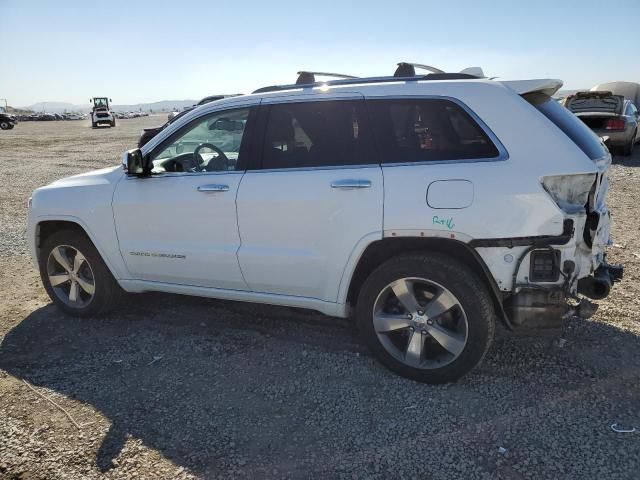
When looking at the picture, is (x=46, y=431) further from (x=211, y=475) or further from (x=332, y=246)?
(x=332, y=246)

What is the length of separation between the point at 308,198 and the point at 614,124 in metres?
12.3

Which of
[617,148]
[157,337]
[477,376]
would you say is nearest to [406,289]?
[477,376]

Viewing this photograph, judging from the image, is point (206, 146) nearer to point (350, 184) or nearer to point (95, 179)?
point (95, 179)

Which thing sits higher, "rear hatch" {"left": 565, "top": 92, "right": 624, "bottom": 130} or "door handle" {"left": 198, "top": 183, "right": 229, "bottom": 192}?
"rear hatch" {"left": 565, "top": 92, "right": 624, "bottom": 130}

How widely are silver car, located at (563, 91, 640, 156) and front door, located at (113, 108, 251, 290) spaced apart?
455 inches

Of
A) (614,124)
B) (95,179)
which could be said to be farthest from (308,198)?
(614,124)

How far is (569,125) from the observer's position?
3.17m

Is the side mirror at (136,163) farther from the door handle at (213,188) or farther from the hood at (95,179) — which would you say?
the door handle at (213,188)

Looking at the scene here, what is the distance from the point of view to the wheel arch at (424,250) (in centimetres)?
305

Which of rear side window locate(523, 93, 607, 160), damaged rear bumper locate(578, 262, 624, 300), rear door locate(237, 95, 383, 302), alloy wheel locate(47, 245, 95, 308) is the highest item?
rear side window locate(523, 93, 607, 160)

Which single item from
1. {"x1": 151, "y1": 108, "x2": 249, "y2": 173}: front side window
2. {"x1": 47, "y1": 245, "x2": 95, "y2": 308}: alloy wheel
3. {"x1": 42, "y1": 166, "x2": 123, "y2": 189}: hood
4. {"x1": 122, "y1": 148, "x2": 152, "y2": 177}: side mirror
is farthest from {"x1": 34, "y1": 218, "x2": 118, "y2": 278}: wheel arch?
{"x1": 151, "y1": 108, "x2": 249, "y2": 173}: front side window

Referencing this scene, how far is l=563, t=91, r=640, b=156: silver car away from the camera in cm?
1264

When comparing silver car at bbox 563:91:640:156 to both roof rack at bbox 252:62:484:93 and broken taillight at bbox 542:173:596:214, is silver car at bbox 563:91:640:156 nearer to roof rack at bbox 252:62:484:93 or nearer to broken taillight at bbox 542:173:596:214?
roof rack at bbox 252:62:484:93

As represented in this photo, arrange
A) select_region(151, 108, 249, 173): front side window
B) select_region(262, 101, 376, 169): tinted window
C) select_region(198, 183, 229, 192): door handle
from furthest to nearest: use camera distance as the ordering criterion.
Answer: select_region(151, 108, 249, 173): front side window
select_region(198, 183, 229, 192): door handle
select_region(262, 101, 376, 169): tinted window
